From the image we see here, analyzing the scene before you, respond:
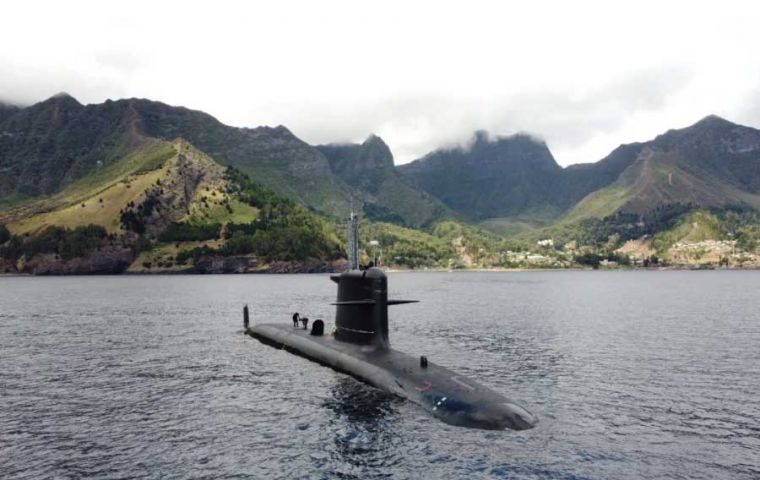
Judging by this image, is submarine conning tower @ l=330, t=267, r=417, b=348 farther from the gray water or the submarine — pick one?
the gray water

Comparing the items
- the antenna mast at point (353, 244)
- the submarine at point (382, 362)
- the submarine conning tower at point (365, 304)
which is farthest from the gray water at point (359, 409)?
the antenna mast at point (353, 244)

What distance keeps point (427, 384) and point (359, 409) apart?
4298 millimetres

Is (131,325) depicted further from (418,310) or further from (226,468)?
(226,468)

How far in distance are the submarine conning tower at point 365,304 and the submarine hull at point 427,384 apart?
850 millimetres

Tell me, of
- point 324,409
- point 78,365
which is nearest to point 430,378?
point 324,409

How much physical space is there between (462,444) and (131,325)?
7002 cm

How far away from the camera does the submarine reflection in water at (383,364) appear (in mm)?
31109

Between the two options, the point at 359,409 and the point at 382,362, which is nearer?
the point at 359,409

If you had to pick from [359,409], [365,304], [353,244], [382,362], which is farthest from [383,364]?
[353,244]

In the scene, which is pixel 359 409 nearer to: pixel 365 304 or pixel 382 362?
pixel 382 362

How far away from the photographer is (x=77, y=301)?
132 m

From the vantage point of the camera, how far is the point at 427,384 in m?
35.0

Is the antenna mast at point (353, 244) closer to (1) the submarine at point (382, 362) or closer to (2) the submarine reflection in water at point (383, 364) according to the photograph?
(1) the submarine at point (382, 362)

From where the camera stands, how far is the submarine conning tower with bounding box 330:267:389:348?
139 ft
